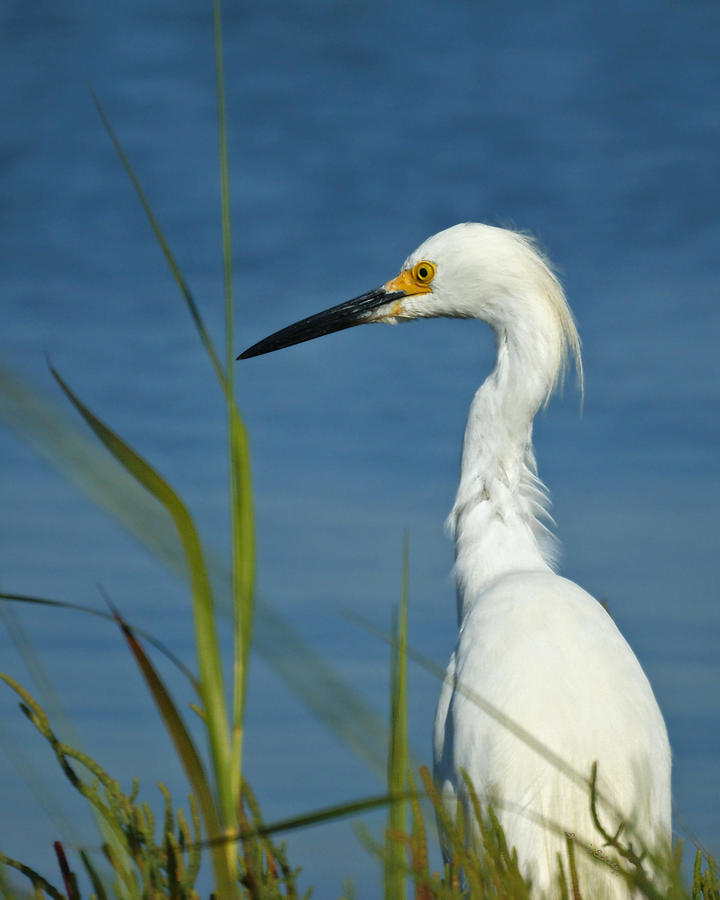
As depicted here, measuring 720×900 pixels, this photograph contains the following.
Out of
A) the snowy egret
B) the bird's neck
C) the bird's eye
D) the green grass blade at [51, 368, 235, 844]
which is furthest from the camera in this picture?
the bird's eye

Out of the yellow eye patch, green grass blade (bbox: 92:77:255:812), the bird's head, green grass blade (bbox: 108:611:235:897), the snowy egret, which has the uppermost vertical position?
the yellow eye patch

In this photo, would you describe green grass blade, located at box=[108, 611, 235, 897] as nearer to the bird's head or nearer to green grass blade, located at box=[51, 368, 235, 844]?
green grass blade, located at box=[51, 368, 235, 844]

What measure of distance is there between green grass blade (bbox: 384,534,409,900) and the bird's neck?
132 inches

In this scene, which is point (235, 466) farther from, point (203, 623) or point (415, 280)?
point (415, 280)

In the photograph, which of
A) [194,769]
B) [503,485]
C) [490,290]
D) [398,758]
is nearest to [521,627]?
[503,485]

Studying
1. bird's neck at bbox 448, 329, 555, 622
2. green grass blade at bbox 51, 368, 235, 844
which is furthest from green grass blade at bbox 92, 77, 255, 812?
bird's neck at bbox 448, 329, 555, 622

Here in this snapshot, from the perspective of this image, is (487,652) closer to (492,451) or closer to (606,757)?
(606,757)

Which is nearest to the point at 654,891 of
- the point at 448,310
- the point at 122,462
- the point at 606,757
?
the point at 122,462

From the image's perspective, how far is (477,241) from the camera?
5.59m

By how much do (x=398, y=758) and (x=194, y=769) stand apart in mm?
384

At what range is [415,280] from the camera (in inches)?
243

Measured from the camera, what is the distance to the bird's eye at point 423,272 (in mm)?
5984

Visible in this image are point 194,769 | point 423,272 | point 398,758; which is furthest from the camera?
point 423,272

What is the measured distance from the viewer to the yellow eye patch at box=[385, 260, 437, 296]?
6.02 meters
